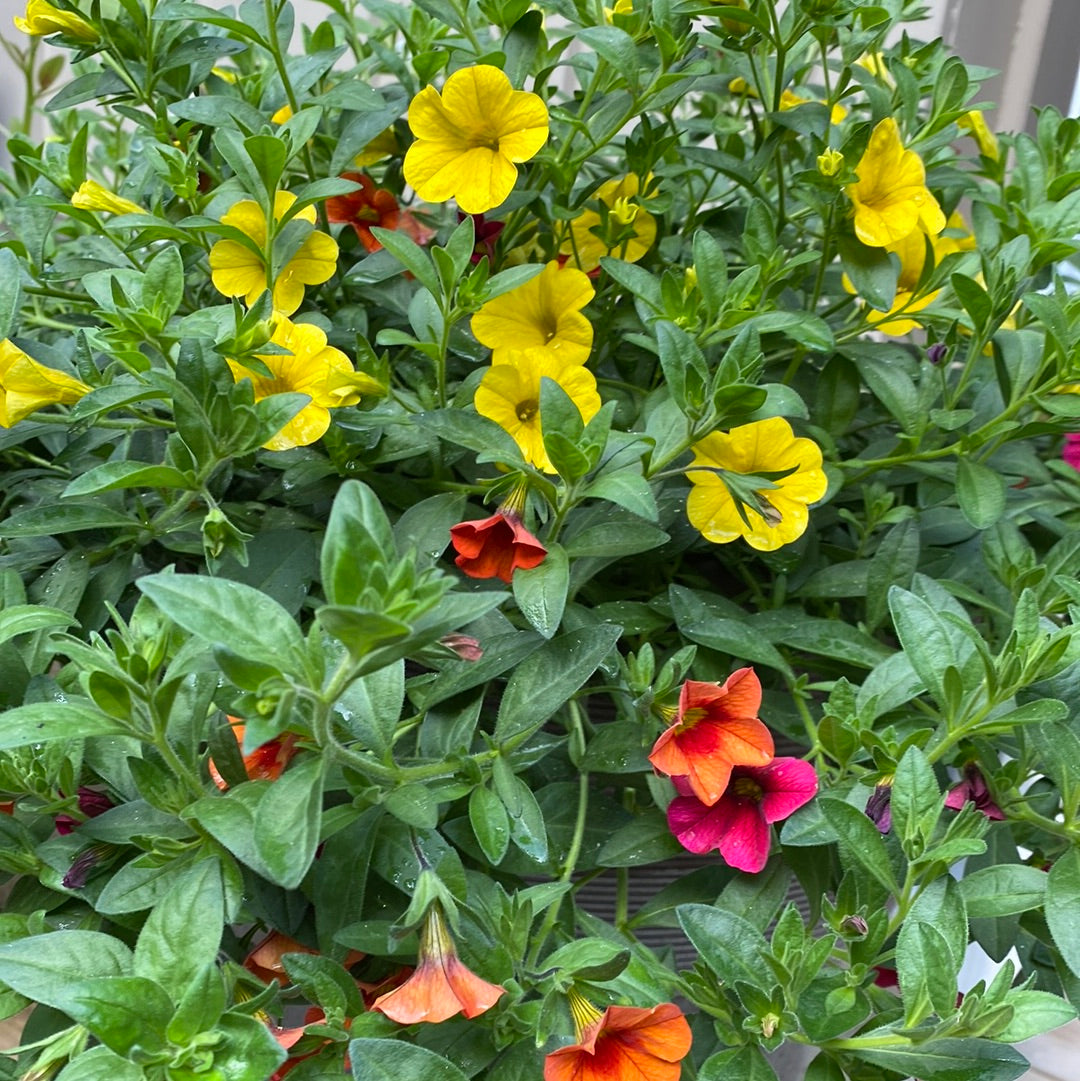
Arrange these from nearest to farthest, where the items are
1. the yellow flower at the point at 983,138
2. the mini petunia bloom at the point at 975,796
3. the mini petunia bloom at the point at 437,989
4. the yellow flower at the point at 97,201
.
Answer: the mini petunia bloom at the point at 437,989, the mini petunia bloom at the point at 975,796, the yellow flower at the point at 97,201, the yellow flower at the point at 983,138

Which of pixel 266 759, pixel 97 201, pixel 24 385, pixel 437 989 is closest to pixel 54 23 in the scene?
pixel 97 201

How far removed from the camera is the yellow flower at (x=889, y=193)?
58 cm

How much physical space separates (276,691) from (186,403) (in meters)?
0.17

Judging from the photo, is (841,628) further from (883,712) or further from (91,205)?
(91,205)

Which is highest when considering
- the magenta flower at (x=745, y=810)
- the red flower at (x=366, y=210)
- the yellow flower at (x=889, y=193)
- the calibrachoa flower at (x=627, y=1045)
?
the yellow flower at (x=889, y=193)

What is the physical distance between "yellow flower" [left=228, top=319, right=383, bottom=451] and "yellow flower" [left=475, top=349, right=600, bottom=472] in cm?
6

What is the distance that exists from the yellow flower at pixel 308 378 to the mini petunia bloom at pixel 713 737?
207mm

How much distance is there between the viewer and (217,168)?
25.4 inches

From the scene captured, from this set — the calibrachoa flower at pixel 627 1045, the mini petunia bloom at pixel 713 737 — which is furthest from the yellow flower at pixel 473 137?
the calibrachoa flower at pixel 627 1045

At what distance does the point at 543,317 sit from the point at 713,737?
25 cm

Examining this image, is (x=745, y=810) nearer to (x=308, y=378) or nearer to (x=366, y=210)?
(x=308, y=378)

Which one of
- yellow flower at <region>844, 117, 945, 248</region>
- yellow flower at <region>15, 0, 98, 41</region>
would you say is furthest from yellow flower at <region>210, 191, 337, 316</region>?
yellow flower at <region>844, 117, 945, 248</region>

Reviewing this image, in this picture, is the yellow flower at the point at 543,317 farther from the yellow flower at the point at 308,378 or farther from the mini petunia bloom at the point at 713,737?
the mini petunia bloom at the point at 713,737

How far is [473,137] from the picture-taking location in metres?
0.58
